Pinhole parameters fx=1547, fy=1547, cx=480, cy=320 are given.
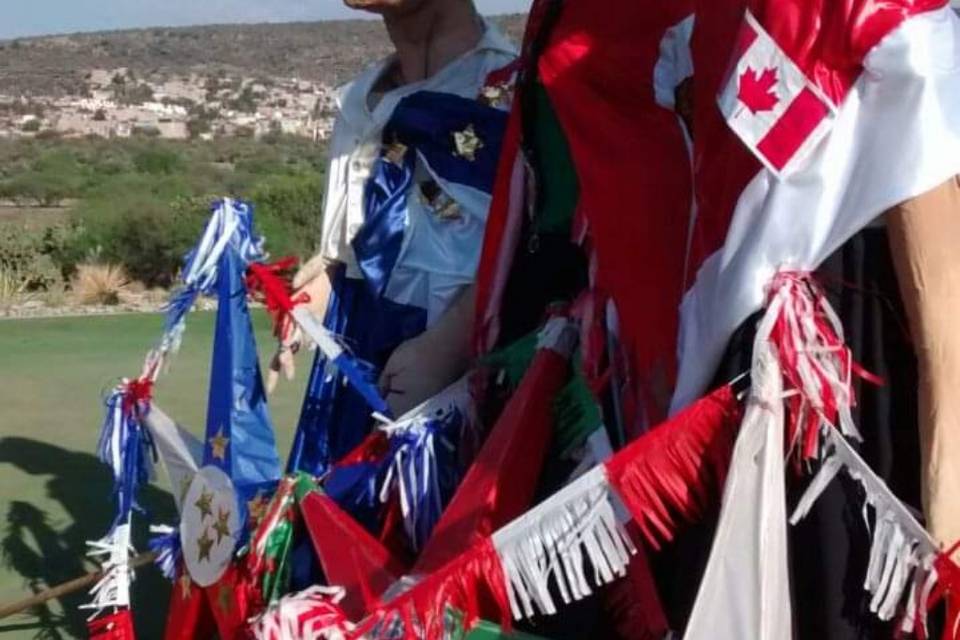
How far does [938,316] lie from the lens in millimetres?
1846

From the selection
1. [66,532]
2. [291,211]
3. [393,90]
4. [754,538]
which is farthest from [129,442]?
[291,211]

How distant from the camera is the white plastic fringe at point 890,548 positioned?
1.87m

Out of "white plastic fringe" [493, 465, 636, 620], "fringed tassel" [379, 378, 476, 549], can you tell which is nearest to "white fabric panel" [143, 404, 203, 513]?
"fringed tassel" [379, 378, 476, 549]

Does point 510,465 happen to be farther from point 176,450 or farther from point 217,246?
point 176,450

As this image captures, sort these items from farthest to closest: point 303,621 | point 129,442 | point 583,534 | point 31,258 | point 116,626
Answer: point 31,258, point 129,442, point 116,626, point 303,621, point 583,534

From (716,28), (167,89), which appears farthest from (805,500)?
(167,89)

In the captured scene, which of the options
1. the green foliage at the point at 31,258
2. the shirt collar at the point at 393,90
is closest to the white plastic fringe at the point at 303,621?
the shirt collar at the point at 393,90

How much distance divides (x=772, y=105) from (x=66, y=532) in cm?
381

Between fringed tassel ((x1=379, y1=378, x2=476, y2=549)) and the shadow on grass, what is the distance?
1.62m

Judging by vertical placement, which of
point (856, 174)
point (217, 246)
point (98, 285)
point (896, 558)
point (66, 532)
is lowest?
point (66, 532)

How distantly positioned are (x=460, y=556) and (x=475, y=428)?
72 centimetres

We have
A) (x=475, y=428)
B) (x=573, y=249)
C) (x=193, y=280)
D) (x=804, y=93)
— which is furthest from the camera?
(x=193, y=280)

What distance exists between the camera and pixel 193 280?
3.38 metres

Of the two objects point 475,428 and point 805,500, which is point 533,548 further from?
point 475,428
